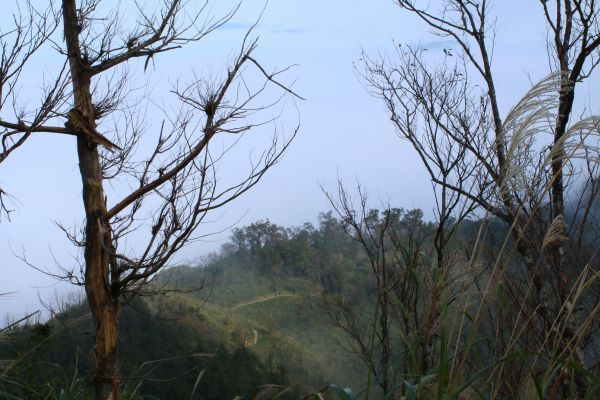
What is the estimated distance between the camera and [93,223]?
3.80 m

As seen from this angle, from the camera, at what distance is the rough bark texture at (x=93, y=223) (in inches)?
148

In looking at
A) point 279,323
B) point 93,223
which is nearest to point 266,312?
point 279,323

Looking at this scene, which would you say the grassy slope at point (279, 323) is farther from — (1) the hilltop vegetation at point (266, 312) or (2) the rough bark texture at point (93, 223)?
(2) the rough bark texture at point (93, 223)

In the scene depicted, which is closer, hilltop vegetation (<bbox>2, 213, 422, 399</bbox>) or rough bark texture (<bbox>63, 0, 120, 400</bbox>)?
rough bark texture (<bbox>63, 0, 120, 400</bbox>)

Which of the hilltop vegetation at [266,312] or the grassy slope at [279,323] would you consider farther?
the grassy slope at [279,323]

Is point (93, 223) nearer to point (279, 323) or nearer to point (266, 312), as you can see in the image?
point (279, 323)

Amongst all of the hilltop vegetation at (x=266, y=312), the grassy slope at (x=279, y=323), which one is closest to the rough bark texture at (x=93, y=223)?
the hilltop vegetation at (x=266, y=312)

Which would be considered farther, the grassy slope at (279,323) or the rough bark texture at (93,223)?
the grassy slope at (279,323)

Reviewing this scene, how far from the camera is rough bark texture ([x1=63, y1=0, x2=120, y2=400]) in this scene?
3.75 m

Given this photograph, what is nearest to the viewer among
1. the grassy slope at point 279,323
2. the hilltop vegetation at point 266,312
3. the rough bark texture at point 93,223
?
the rough bark texture at point 93,223

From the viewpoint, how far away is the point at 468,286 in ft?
4.75

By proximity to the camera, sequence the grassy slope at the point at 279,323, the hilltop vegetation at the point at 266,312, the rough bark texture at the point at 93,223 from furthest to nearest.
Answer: the grassy slope at the point at 279,323
the hilltop vegetation at the point at 266,312
the rough bark texture at the point at 93,223

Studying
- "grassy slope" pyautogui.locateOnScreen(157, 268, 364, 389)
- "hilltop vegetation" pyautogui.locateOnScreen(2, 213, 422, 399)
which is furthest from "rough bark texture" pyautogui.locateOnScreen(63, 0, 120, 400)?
"grassy slope" pyautogui.locateOnScreen(157, 268, 364, 389)

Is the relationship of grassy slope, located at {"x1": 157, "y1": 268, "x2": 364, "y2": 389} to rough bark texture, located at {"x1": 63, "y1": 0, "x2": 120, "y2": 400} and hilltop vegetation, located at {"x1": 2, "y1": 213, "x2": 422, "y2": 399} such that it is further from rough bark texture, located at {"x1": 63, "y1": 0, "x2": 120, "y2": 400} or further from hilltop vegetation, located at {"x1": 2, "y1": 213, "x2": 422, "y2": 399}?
rough bark texture, located at {"x1": 63, "y1": 0, "x2": 120, "y2": 400}
